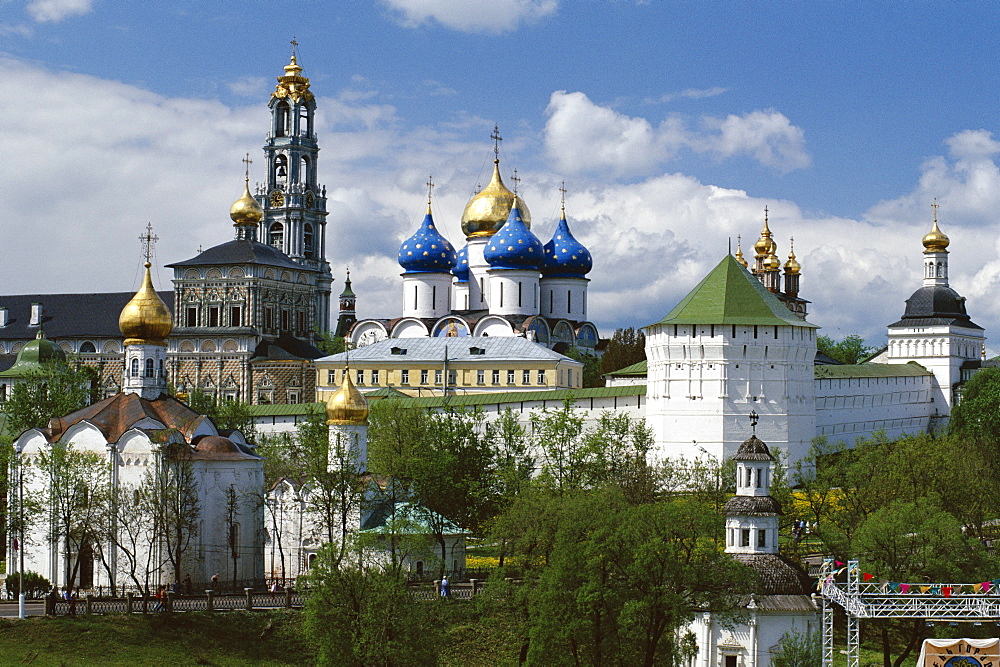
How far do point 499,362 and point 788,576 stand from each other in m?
26.5

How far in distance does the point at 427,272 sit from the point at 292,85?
59.6 feet

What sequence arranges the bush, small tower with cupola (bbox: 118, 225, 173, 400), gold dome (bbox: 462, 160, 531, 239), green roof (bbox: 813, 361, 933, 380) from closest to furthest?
1. the bush
2. small tower with cupola (bbox: 118, 225, 173, 400)
3. green roof (bbox: 813, 361, 933, 380)
4. gold dome (bbox: 462, 160, 531, 239)

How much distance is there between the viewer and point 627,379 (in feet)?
166

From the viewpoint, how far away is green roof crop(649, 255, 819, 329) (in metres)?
41.3

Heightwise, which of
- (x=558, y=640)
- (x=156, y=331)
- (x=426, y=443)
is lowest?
(x=558, y=640)

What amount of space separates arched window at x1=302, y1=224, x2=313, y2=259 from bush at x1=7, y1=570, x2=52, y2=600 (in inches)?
1701

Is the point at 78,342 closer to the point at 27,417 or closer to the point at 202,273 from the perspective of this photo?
the point at 202,273

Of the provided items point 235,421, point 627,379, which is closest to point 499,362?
point 627,379

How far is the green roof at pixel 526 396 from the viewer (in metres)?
44.0

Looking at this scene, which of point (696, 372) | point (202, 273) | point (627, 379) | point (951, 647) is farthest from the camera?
point (202, 273)

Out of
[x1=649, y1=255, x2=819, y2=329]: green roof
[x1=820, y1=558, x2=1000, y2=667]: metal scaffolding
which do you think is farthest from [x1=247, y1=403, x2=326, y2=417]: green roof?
[x1=820, y1=558, x2=1000, y2=667]: metal scaffolding

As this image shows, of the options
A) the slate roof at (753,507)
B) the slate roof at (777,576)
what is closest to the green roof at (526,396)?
the slate roof at (753,507)

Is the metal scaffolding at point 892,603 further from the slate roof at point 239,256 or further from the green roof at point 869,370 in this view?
the slate roof at point 239,256

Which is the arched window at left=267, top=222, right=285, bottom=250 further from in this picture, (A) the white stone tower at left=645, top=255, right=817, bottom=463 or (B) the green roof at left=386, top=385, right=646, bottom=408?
(A) the white stone tower at left=645, top=255, right=817, bottom=463
